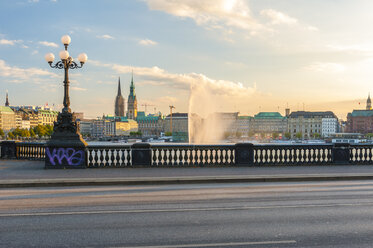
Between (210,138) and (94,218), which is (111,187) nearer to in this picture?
(94,218)

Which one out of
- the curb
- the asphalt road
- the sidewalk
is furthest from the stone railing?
the asphalt road

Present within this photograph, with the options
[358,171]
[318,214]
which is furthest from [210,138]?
[318,214]

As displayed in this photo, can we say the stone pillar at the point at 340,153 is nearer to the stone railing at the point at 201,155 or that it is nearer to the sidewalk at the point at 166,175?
the stone railing at the point at 201,155

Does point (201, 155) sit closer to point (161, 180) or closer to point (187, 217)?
point (161, 180)

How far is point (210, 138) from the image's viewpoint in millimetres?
54031

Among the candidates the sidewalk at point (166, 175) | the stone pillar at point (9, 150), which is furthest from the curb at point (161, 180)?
→ the stone pillar at point (9, 150)

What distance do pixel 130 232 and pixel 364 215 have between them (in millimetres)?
4972

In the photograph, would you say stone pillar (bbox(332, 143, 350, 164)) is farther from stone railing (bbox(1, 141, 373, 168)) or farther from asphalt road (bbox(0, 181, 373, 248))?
asphalt road (bbox(0, 181, 373, 248))

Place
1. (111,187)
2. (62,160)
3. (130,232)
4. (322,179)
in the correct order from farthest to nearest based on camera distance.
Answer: (62,160)
(322,179)
(111,187)
(130,232)

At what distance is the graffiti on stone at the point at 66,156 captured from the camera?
16.7m

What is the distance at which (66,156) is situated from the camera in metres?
16.8

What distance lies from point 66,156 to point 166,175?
5.02 m

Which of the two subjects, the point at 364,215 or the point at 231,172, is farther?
the point at 231,172

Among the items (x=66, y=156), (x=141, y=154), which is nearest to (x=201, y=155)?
(x=141, y=154)
